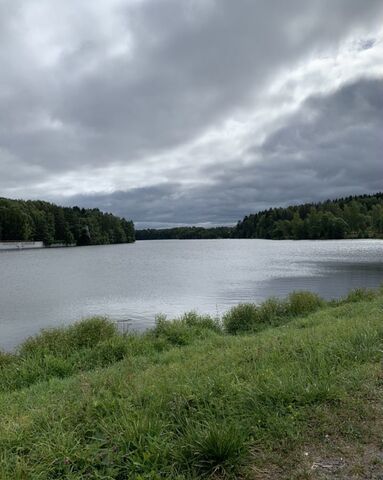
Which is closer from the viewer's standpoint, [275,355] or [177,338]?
[275,355]

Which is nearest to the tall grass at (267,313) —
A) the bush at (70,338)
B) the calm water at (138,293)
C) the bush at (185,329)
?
the bush at (185,329)

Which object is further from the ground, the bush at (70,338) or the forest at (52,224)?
the forest at (52,224)

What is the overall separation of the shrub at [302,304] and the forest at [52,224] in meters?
124

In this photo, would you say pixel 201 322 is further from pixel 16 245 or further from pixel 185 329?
pixel 16 245

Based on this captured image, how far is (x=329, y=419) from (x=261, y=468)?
3.99 feet

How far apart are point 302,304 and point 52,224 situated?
445ft

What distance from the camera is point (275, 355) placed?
24.1ft

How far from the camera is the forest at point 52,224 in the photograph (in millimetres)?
130250

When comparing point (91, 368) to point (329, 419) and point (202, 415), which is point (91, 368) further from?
point (329, 419)

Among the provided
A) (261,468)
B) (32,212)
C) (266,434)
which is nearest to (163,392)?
(266,434)

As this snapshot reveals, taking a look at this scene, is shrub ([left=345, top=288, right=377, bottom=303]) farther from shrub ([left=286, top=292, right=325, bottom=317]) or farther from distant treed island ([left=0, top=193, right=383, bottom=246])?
distant treed island ([left=0, top=193, right=383, bottom=246])

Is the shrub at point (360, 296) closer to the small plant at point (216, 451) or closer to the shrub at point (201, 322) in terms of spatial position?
the shrub at point (201, 322)

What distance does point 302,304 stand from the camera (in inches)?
773

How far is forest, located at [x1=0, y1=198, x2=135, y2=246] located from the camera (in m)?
130
